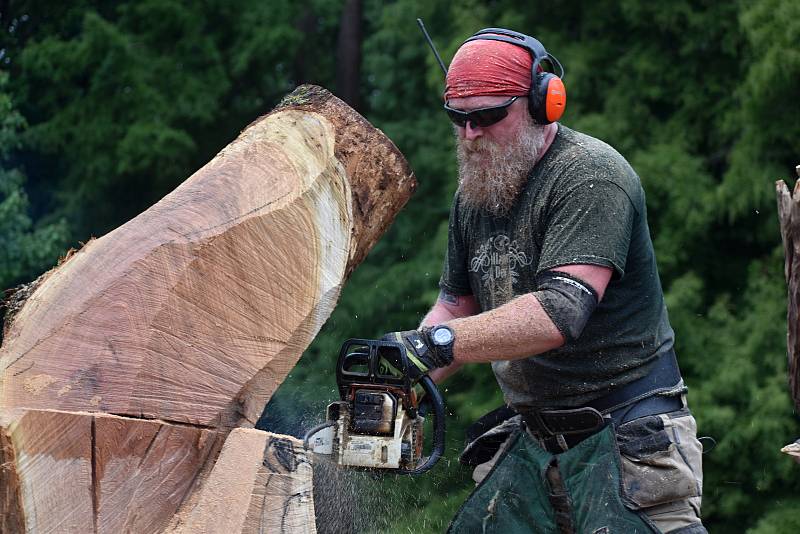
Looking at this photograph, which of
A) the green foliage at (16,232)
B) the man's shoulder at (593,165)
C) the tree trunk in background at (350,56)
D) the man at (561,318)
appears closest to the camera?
the man at (561,318)

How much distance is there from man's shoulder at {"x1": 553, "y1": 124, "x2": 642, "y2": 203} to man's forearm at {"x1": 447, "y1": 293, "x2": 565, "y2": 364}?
37cm

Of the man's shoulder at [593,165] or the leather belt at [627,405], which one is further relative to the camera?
the leather belt at [627,405]

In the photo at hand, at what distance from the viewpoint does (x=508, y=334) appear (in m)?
2.58

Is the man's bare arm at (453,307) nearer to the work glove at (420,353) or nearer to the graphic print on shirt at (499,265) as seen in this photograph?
the graphic print on shirt at (499,265)

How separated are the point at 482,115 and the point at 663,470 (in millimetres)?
1047

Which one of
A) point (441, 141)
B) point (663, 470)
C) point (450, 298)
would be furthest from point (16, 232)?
point (663, 470)

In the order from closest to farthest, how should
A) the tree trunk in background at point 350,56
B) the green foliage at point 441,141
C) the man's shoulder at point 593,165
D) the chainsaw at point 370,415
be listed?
the chainsaw at point 370,415 < the man's shoulder at point 593,165 < the green foliage at point 441,141 < the tree trunk in background at point 350,56

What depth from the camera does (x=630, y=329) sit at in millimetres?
2844

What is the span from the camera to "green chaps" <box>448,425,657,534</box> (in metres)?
2.76

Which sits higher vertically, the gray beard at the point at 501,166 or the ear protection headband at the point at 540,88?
the ear protection headband at the point at 540,88

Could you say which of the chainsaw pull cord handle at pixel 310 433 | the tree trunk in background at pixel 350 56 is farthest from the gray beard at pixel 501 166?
the tree trunk in background at pixel 350 56

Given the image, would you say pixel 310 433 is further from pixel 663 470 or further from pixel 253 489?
pixel 663 470

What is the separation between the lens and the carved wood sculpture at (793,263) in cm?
324

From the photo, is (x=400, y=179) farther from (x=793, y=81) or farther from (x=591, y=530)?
(x=793, y=81)
